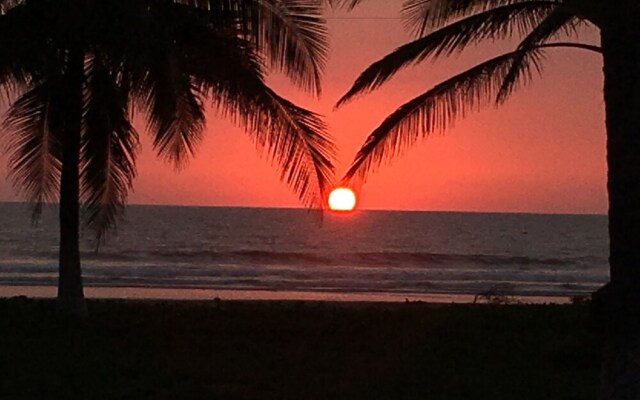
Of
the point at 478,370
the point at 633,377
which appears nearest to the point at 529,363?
the point at 478,370

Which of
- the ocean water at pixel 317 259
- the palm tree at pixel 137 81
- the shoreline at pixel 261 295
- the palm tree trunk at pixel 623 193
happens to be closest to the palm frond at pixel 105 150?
the palm tree at pixel 137 81

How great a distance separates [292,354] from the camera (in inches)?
408

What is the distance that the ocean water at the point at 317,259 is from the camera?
31.6m

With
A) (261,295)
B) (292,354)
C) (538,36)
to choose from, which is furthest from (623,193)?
(261,295)

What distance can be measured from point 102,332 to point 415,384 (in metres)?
4.22

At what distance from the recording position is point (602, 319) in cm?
638

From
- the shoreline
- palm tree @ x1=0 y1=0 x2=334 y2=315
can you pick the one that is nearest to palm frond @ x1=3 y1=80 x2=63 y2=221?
palm tree @ x1=0 y1=0 x2=334 y2=315

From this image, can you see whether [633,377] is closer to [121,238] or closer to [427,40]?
[427,40]

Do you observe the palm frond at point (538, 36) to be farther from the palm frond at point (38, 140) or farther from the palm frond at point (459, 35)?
the palm frond at point (38, 140)

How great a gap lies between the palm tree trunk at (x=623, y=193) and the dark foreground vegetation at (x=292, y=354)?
2.56 m

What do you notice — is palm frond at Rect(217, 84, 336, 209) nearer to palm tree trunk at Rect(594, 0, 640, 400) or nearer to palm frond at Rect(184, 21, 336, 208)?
palm frond at Rect(184, 21, 336, 208)

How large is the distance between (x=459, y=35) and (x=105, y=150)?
5.83 meters

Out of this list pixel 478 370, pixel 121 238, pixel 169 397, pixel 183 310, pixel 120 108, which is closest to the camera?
pixel 169 397

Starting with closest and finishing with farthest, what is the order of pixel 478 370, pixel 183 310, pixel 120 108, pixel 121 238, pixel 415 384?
pixel 415 384, pixel 478 370, pixel 120 108, pixel 183 310, pixel 121 238
